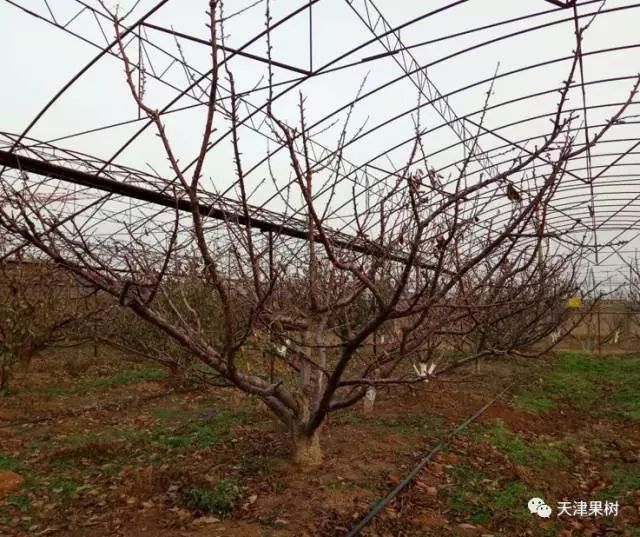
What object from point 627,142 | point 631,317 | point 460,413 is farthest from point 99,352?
point 631,317

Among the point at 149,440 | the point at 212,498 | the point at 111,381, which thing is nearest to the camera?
the point at 212,498

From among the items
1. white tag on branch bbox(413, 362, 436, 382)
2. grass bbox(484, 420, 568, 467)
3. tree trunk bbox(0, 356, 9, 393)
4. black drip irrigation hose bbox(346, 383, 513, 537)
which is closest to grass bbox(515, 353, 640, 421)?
grass bbox(484, 420, 568, 467)

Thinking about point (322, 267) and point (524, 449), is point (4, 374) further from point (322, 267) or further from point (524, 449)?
point (524, 449)

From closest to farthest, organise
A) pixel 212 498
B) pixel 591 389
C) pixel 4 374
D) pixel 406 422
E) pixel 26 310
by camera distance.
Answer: pixel 212 498 → pixel 406 422 → pixel 4 374 → pixel 26 310 → pixel 591 389

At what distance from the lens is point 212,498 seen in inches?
133

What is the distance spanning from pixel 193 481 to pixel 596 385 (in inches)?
315

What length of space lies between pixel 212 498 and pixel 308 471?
75 centimetres

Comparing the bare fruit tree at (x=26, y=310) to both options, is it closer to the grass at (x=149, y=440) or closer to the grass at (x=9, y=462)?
the grass at (x=149, y=440)

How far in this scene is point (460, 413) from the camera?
603 centimetres

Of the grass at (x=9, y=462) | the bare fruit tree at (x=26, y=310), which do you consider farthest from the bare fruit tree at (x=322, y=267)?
the bare fruit tree at (x=26, y=310)

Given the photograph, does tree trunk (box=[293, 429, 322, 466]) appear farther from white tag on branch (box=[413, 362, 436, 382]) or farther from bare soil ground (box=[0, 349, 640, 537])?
white tag on branch (box=[413, 362, 436, 382])

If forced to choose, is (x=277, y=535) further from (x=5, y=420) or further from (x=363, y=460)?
(x=5, y=420)

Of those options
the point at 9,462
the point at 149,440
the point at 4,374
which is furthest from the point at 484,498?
the point at 4,374

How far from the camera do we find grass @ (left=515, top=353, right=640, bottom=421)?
7.06m
